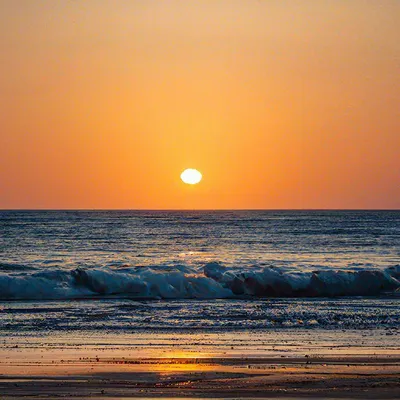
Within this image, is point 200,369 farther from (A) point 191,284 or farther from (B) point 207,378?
(A) point 191,284

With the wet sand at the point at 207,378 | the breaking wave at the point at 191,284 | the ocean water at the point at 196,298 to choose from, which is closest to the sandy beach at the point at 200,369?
the wet sand at the point at 207,378

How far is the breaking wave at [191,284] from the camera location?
2514 centimetres

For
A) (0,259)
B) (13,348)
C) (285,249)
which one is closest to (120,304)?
(13,348)

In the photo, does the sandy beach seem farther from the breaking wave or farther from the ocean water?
the breaking wave

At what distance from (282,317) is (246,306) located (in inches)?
111

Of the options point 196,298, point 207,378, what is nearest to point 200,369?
point 207,378

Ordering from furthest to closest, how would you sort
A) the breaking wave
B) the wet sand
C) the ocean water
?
1. the breaking wave
2. the ocean water
3. the wet sand

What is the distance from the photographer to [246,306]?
69.6 ft

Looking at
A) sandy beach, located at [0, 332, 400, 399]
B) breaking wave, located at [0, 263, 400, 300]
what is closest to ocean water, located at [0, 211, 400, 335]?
breaking wave, located at [0, 263, 400, 300]

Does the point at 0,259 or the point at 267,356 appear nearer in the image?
the point at 267,356

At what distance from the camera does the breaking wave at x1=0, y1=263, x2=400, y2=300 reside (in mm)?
25141

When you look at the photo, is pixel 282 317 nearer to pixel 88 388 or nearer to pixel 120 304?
pixel 120 304

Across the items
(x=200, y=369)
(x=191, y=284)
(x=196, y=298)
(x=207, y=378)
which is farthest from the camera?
(x=191, y=284)

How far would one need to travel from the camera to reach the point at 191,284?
2586 cm
